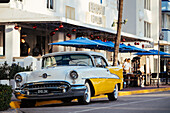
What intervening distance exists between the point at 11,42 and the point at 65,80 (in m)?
11.9

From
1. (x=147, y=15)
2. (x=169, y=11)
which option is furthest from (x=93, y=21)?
(x=169, y=11)

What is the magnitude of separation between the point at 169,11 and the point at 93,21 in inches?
734

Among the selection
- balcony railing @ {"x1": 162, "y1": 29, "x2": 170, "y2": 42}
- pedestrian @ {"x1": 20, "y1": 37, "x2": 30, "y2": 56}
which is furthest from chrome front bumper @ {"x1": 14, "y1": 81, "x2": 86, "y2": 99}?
balcony railing @ {"x1": 162, "y1": 29, "x2": 170, "y2": 42}

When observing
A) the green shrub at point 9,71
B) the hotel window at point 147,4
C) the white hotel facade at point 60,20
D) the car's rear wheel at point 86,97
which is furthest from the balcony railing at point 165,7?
the car's rear wheel at point 86,97

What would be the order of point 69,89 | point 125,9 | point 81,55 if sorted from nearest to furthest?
point 69,89 < point 81,55 < point 125,9

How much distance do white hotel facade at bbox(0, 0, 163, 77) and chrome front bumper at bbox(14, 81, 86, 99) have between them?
10455mm

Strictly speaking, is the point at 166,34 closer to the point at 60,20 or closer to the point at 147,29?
the point at 147,29

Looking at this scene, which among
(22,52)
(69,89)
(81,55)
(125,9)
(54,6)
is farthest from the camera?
(125,9)

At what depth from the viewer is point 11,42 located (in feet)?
82.5

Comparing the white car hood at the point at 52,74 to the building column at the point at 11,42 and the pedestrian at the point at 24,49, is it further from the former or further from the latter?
the pedestrian at the point at 24,49

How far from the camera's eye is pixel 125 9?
4628cm

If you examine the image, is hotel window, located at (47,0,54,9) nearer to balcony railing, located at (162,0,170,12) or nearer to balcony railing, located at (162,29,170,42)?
balcony railing, located at (162,29,170,42)

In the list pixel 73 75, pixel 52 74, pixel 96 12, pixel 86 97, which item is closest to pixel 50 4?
pixel 96 12

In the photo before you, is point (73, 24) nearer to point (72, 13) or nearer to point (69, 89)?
point (72, 13)
